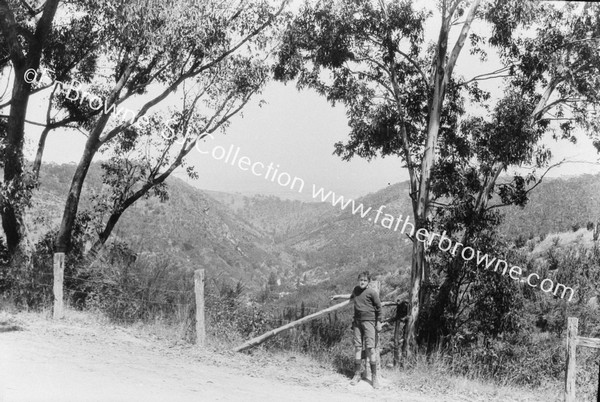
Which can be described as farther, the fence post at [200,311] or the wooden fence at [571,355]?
the fence post at [200,311]

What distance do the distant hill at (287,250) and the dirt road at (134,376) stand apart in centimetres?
897

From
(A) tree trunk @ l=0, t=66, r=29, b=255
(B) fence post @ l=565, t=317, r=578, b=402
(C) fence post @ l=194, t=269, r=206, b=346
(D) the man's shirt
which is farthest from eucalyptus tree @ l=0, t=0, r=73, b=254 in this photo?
(B) fence post @ l=565, t=317, r=578, b=402

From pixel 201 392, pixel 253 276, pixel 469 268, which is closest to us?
pixel 201 392

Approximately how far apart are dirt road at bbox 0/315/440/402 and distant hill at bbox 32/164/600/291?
897 cm

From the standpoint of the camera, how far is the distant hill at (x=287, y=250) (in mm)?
42188

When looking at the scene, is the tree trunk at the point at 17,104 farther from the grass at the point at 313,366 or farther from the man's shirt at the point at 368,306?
the man's shirt at the point at 368,306

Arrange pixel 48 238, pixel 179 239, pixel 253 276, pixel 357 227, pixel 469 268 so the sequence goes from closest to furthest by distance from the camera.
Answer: pixel 469 268 < pixel 48 238 < pixel 179 239 < pixel 253 276 < pixel 357 227

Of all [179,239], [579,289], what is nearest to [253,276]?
[179,239]

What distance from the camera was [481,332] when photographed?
12719mm

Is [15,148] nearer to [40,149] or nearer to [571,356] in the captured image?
[40,149]

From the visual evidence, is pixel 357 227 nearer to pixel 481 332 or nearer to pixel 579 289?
pixel 579 289

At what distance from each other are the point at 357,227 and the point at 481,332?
135 metres

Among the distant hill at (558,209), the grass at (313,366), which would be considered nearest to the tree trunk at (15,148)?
the grass at (313,366)

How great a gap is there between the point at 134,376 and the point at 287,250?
17654 centimetres
